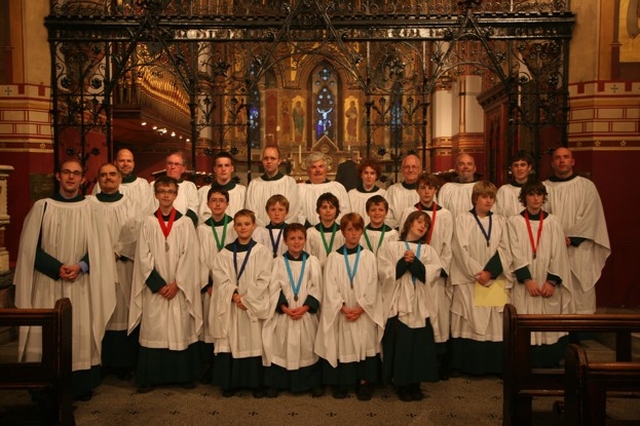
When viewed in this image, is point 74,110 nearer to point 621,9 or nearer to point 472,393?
point 472,393

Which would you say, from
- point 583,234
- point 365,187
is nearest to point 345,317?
point 365,187

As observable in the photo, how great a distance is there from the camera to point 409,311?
5.05m

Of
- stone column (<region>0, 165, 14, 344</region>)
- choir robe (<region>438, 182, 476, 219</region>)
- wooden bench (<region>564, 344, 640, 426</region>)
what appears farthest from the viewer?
choir robe (<region>438, 182, 476, 219</region>)

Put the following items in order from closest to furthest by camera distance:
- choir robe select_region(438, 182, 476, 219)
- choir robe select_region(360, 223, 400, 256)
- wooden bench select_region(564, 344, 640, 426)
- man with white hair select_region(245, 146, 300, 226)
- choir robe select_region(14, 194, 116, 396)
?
wooden bench select_region(564, 344, 640, 426) < choir robe select_region(14, 194, 116, 396) < choir robe select_region(360, 223, 400, 256) < man with white hair select_region(245, 146, 300, 226) < choir robe select_region(438, 182, 476, 219)

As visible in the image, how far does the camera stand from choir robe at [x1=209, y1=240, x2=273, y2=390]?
5.06 metres

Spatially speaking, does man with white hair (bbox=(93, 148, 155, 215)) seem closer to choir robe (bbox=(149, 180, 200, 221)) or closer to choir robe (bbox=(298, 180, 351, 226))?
choir robe (bbox=(149, 180, 200, 221))

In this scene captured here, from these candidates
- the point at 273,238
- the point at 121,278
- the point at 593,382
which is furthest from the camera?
the point at 121,278

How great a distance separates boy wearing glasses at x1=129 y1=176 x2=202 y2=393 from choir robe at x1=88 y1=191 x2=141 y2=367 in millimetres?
381

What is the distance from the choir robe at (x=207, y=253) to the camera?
17.9ft

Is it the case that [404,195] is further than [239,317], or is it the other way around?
[404,195]

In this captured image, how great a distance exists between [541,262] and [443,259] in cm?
90

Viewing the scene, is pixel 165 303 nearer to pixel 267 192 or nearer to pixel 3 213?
pixel 267 192

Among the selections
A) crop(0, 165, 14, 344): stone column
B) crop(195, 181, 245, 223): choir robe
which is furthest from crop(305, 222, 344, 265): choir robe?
crop(0, 165, 14, 344): stone column

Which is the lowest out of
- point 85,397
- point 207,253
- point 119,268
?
point 85,397
